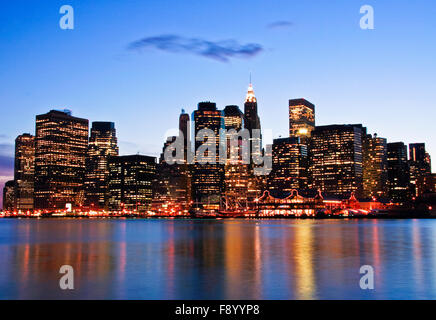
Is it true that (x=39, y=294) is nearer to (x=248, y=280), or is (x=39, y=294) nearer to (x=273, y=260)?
(x=248, y=280)

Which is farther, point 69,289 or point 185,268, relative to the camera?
point 185,268

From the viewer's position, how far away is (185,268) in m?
46.2

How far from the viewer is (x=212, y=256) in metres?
57.3

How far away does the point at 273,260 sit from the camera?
52.9m

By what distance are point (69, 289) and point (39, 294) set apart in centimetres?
244
